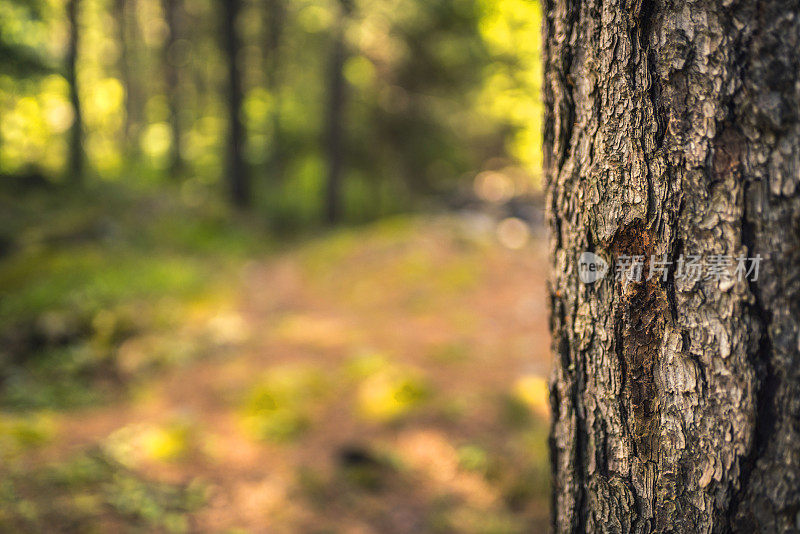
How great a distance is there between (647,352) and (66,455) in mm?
4090

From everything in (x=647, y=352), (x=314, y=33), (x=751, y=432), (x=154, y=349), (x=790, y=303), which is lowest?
(x=154, y=349)

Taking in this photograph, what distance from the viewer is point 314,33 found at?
1688cm

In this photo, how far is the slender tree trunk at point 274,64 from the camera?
16.2 metres

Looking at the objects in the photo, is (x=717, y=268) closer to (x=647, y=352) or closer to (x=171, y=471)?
(x=647, y=352)

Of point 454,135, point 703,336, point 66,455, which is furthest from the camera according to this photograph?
point 454,135

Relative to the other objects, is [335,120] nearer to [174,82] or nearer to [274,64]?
[274,64]

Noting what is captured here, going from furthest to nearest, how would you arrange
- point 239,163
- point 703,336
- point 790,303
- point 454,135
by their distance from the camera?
point 454,135 → point 239,163 → point 703,336 → point 790,303

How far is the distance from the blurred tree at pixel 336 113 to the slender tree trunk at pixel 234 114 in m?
2.41

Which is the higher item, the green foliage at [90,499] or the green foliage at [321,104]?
the green foliage at [321,104]

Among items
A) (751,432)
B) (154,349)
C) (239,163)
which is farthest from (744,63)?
(239,163)

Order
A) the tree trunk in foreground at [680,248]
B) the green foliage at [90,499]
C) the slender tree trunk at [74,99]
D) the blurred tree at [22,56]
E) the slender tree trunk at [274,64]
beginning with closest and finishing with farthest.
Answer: the tree trunk in foreground at [680,248] → the green foliage at [90,499] → the blurred tree at [22,56] → the slender tree trunk at [74,99] → the slender tree trunk at [274,64]

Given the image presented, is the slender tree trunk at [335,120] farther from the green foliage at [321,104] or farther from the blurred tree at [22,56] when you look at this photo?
the blurred tree at [22,56]

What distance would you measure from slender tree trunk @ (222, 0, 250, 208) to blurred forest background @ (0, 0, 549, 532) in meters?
0.08

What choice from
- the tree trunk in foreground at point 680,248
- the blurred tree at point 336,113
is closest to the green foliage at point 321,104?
the blurred tree at point 336,113
